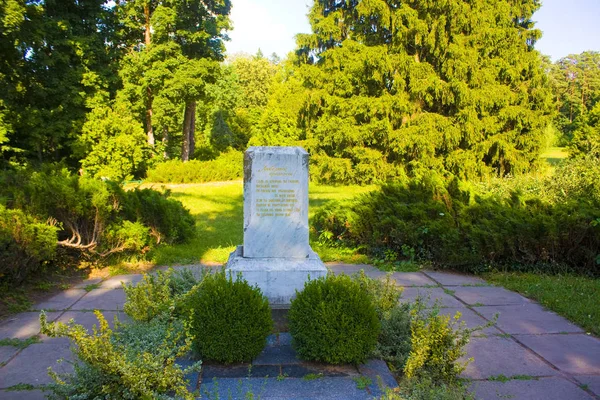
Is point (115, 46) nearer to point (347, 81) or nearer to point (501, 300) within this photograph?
point (347, 81)

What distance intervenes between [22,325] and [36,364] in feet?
3.70

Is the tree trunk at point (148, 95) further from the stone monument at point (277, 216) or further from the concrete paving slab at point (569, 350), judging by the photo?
the concrete paving slab at point (569, 350)

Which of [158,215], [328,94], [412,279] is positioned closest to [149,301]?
[412,279]

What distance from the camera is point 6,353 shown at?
3900 millimetres

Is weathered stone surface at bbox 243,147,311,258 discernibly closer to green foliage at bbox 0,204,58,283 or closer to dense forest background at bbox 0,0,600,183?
green foliage at bbox 0,204,58,283

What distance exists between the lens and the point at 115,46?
2377 cm

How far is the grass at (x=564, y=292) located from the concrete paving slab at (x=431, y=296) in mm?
1022

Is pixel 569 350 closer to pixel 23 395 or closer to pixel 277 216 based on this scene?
pixel 277 216

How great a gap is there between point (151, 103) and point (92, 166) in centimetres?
650

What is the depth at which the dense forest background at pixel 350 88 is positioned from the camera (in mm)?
19094

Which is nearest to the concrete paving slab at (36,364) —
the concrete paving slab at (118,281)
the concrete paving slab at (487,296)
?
the concrete paving slab at (118,281)

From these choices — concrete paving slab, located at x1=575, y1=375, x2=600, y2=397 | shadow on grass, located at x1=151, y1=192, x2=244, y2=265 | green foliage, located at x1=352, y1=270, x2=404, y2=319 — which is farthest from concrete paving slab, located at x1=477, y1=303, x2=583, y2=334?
shadow on grass, located at x1=151, y1=192, x2=244, y2=265

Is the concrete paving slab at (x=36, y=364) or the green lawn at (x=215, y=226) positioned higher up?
the green lawn at (x=215, y=226)


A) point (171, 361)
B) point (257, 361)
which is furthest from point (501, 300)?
point (171, 361)
